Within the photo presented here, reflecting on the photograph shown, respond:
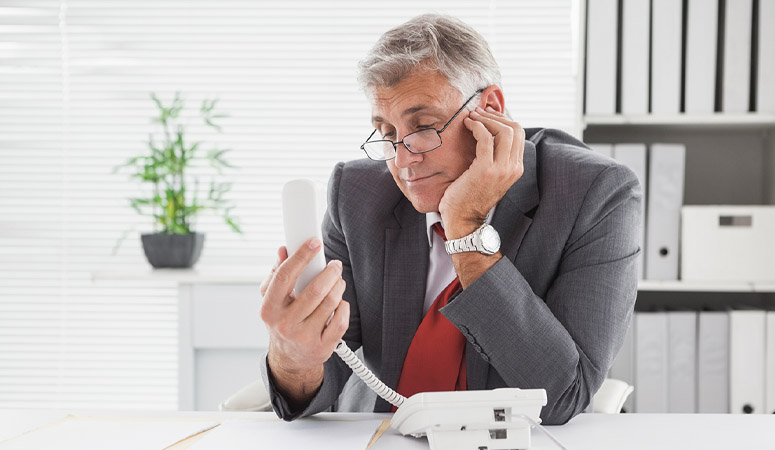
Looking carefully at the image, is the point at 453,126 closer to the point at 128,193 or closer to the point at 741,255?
the point at 741,255

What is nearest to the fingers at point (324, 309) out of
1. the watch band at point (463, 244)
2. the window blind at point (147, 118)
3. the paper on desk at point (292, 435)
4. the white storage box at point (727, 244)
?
the paper on desk at point (292, 435)

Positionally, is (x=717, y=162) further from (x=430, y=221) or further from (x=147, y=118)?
(x=147, y=118)

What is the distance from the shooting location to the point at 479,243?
3.24 feet

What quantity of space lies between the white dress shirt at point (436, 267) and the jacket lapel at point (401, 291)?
24mm

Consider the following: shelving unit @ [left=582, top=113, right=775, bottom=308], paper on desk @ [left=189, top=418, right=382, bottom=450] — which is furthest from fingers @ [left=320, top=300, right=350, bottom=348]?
shelving unit @ [left=582, top=113, right=775, bottom=308]

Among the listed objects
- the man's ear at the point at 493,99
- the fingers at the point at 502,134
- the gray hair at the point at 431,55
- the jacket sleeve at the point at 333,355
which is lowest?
the jacket sleeve at the point at 333,355

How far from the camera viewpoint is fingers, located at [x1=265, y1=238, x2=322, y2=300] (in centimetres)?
80

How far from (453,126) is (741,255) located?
48.5 inches

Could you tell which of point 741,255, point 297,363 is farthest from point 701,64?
point 297,363

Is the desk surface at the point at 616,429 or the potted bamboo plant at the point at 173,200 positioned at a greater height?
the potted bamboo plant at the point at 173,200

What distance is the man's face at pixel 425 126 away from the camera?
1.08m

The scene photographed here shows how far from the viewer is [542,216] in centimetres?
110

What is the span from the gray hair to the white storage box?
1059mm

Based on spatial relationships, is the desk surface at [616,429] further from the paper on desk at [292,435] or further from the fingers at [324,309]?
the fingers at [324,309]
